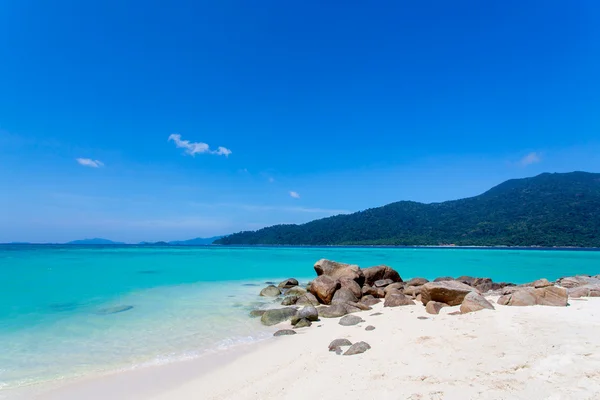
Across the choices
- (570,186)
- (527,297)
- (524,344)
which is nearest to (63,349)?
(524,344)

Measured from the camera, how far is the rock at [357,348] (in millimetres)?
6402

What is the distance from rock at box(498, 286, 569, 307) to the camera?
8.80m

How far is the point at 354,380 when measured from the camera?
5082mm

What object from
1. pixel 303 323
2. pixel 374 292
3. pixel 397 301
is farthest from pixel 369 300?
pixel 303 323

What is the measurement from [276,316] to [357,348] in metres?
4.39

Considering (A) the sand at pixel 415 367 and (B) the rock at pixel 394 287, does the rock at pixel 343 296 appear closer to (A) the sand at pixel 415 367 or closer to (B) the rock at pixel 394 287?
(B) the rock at pixel 394 287

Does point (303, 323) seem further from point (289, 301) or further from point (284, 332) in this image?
point (289, 301)

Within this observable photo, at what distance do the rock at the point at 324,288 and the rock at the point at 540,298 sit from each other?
573 cm

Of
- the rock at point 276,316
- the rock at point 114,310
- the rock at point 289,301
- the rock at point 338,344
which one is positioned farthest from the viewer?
the rock at point 289,301

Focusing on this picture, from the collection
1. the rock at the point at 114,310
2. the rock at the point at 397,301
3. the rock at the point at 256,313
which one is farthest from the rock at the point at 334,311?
the rock at the point at 114,310

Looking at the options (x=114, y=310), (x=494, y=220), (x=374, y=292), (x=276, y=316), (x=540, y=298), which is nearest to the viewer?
(x=540, y=298)

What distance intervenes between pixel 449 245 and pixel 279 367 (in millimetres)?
101555

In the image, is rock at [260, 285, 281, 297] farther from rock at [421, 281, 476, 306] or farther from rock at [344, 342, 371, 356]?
rock at [344, 342, 371, 356]

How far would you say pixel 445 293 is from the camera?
10.1 metres
